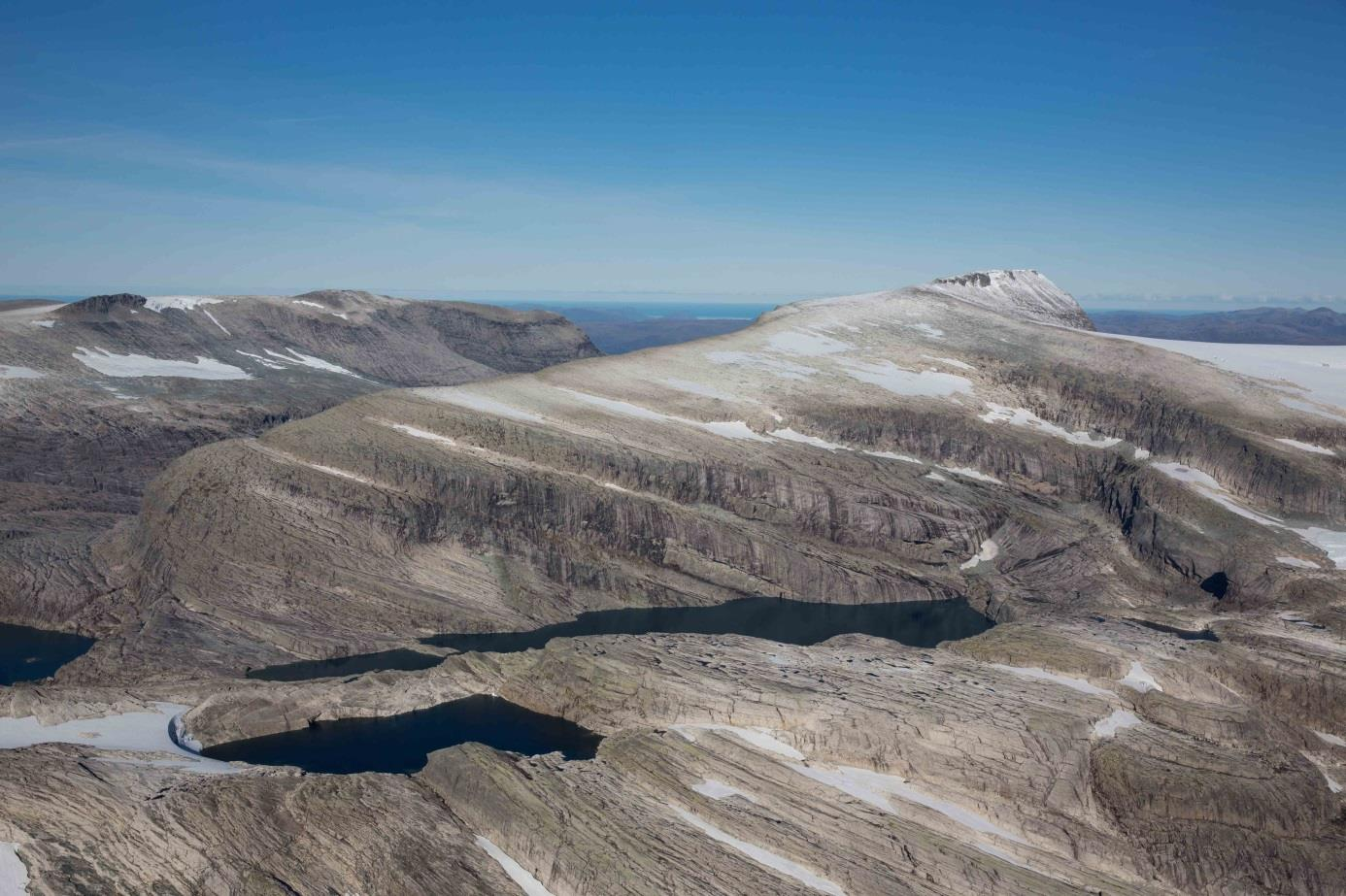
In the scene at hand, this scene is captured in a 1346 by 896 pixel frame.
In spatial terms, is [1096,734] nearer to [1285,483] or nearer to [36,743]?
[36,743]

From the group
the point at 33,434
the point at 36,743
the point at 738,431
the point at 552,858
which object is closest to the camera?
the point at 552,858

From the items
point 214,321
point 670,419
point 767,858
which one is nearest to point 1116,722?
point 767,858

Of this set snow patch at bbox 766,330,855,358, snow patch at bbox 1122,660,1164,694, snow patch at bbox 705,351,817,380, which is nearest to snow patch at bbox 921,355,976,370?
snow patch at bbox 766,330,855,358

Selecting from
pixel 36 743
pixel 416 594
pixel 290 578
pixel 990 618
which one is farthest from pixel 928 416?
pixel 36 743

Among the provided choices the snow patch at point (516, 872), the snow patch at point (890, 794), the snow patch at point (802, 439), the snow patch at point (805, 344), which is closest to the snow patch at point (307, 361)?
the snow patch at point (805, 344)

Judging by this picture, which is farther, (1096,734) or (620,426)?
(620,426)

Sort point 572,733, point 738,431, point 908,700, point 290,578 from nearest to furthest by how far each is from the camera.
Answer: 1. point 908,700
2. point 572,733
3. point 290,578
4. point 738,431

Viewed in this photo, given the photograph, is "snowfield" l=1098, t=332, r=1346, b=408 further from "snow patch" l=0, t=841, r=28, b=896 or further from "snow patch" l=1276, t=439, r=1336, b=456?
"snow patch" l=0, t=841, r=28, b=896
